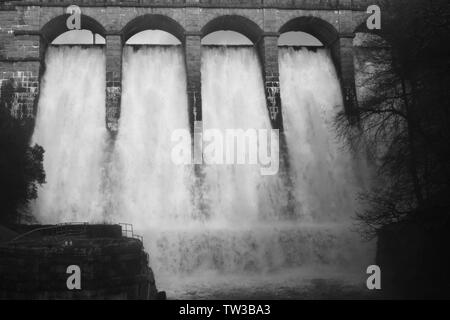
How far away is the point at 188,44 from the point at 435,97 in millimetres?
16272

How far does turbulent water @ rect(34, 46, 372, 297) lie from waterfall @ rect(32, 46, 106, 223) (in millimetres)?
60

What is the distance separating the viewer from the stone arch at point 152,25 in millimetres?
27594

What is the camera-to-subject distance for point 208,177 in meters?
24.4

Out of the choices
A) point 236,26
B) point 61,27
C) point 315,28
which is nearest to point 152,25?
point 236,26

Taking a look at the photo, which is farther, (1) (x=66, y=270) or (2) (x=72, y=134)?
(2) (x=72, y=134)

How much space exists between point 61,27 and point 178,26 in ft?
24.4

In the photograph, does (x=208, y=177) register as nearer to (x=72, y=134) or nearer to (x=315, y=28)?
(x=72, y=134)

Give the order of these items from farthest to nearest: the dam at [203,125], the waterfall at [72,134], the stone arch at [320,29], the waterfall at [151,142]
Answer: the stone arch at [320,29], the waterfall at [72,134], the waterfall at [151,142], the dam at [203,125]

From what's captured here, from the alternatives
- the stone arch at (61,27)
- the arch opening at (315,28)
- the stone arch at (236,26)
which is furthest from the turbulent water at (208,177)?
the stone arch at (61,27)

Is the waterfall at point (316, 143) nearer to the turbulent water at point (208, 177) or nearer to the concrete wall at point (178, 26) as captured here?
the turbulent water at point (208, 177)

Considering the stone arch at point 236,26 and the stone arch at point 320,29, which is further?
the stone arch at point 320,29

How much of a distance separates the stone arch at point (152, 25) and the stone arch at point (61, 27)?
1.62m

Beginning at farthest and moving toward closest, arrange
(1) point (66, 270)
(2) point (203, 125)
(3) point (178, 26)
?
1. (3) point (178, 26)
2. (2) point (203, 125)
3. (1) point (66, 270)
